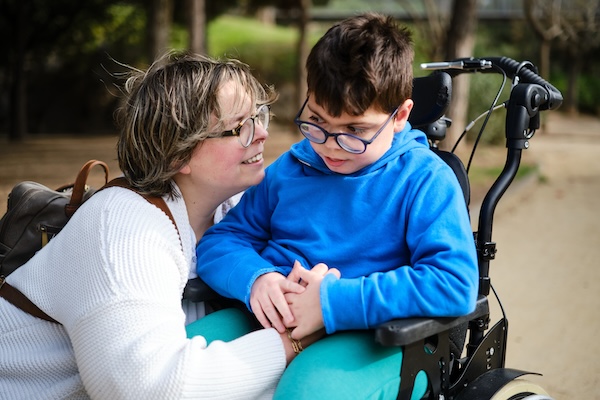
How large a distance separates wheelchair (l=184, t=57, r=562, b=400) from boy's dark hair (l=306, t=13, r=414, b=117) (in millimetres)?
497

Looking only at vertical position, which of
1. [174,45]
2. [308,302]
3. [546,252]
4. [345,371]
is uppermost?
[308,302]

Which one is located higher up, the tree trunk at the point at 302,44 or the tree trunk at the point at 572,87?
the tree trunk at the point at 302,44

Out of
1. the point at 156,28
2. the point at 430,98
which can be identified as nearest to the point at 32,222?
the point at 430,98

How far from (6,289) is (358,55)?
1.25 m

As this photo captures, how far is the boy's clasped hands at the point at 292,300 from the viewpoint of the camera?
1915mm

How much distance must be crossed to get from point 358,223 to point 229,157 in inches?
18.6

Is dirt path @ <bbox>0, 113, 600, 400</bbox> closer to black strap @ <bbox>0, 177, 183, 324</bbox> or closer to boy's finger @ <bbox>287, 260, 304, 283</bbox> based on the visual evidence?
boy's finger @ <bbox>287, 260, 304, 283</bbox>

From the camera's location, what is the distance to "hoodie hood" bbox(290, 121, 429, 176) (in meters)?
2.07

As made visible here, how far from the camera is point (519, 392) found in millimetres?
2162

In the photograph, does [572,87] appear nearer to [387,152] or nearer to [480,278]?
[480,278]

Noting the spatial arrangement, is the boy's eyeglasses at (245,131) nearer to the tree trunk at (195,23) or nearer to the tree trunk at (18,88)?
the tree trunk at (195,23)

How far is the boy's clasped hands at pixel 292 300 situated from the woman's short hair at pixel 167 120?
45cm

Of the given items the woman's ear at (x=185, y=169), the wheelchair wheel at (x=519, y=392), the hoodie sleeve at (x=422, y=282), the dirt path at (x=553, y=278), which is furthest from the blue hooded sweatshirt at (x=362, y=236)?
the dirt path at (x=553, y=278)

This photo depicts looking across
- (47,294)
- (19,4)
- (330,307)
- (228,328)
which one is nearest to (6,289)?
(47,294)
